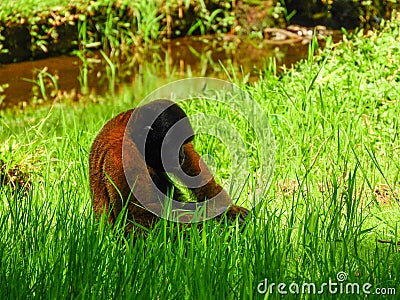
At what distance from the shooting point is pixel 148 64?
7637 mm

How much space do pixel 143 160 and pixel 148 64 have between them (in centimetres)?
469

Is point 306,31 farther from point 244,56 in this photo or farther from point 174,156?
point 174,156

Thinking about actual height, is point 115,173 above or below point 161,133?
below

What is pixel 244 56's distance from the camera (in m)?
7.92

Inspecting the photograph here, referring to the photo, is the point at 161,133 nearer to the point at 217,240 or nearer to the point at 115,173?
the point at 115,173

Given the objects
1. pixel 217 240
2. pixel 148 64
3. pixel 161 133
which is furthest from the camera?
pixel 148 64

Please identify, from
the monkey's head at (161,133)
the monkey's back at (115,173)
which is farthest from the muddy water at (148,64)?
the monkey's head at (161,133)

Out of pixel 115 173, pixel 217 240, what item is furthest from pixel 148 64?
pixel 217 240

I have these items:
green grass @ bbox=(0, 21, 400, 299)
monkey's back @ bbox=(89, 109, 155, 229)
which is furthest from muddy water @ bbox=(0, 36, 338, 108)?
monkey's back @ bbox=(89, 109, 155, 229)

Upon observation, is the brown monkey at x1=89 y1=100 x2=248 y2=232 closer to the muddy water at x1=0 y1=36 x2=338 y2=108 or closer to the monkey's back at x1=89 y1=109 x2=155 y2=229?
the monkey's back at x1=89 y1=109 x2=155 y2=229

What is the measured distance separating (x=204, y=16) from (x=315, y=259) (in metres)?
6.32

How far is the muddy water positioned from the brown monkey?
346cm

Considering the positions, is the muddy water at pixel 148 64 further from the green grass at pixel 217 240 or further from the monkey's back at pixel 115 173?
the monkey's back at pixel 115 173

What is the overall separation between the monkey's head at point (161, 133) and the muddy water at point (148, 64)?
357 centimetres
